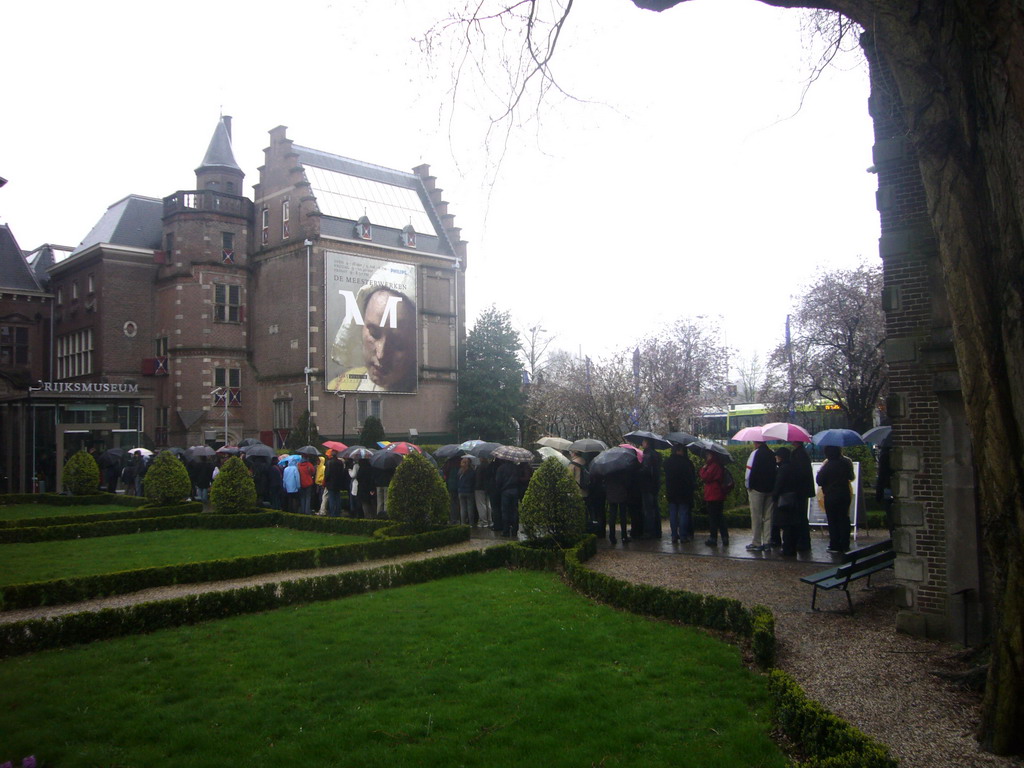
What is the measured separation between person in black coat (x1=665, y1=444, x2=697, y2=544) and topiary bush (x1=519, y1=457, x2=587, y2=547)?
Answer: 2.07 metres

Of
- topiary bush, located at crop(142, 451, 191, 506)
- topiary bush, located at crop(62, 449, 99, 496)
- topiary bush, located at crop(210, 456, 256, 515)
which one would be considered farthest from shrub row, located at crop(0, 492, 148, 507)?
topiary bush, located at crop(210, 456, 256, 515)

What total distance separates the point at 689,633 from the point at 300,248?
1453 inches

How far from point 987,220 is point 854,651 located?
4.34 meters

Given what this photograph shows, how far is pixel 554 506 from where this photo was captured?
13.2 metres

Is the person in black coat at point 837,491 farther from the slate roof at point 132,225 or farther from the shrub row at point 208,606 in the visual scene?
the slate roof at point 132,225

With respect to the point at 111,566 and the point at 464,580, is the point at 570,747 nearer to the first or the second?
the point at 464,580

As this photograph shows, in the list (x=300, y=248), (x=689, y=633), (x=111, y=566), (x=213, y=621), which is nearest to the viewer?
(x=689, y=633)

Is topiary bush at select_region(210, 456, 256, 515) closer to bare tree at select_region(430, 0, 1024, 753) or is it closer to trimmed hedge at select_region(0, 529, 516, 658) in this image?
trimmed hedge at select_region(0, 529, 516, 658)

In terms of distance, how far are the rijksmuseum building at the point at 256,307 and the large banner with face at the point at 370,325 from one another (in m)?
0.08

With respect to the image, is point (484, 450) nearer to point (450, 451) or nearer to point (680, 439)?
point (450, 451)

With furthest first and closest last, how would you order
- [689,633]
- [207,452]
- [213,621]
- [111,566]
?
[207,452]
[111,566]
[213,621]
[689,633]

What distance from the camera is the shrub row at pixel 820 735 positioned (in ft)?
14.9

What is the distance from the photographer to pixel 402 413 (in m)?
43.8

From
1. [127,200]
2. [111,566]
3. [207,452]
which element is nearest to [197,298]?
[127,200]
